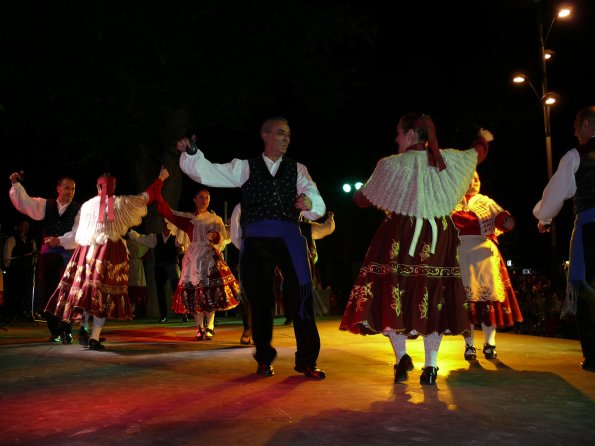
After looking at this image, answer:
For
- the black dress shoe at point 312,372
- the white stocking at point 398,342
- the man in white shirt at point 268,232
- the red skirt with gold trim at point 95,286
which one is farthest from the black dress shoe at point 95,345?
the white stocking at point 398,342

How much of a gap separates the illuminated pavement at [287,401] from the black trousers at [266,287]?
261 mm

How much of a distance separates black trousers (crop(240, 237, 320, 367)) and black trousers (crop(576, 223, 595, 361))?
1861 millimetres

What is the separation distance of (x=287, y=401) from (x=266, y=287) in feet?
4.53

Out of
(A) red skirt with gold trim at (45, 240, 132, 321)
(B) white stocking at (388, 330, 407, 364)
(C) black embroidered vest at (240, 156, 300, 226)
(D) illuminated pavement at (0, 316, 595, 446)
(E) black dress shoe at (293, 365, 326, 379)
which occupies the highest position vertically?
(C) black embroidered vest at (240, 156, 300, 226)

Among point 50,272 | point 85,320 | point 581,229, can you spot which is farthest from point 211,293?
point 581,229

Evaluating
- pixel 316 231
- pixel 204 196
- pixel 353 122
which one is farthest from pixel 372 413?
pixel 353 122

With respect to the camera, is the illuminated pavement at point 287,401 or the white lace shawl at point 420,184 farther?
the white lace shawl at point 420,184

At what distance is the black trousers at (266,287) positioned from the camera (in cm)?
483

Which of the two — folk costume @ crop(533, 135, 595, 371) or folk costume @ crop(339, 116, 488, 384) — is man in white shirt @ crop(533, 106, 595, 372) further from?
folk costume @ crop(339, 116, 488, 384)

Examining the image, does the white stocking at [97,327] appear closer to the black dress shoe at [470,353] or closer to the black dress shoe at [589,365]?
the black dress shoe at [470,353]

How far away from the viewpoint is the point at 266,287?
16.1 feet

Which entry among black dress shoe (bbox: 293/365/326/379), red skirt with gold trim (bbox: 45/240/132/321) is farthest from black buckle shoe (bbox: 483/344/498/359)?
red skirt with gold trim (bbox: 45/240/132/321)

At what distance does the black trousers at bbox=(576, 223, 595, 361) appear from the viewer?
4.88 m

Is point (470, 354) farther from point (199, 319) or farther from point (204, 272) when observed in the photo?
point (204, 272)
